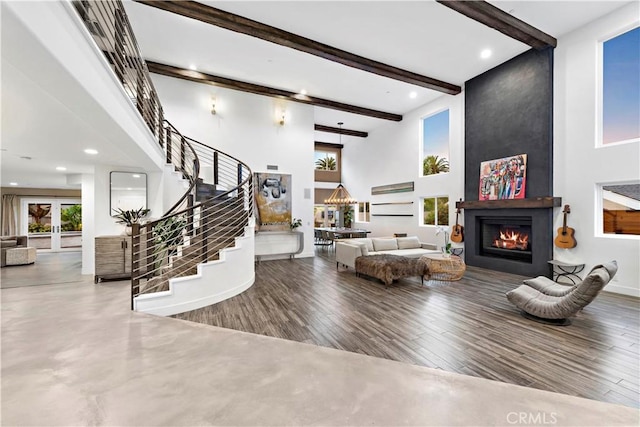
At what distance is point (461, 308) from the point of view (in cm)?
394

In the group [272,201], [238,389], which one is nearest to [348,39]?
[272,201]

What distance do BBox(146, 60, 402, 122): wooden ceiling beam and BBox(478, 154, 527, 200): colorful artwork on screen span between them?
4.34 meters

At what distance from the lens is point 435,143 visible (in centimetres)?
871

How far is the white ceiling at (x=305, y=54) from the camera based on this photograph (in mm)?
3842

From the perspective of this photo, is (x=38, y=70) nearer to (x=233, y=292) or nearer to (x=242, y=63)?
(x=233, y=292)

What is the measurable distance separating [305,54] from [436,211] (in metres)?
6.00

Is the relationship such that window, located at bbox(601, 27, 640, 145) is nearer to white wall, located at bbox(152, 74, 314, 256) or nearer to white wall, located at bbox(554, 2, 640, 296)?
white wall, located at bbox(554, 2, 640, 296)

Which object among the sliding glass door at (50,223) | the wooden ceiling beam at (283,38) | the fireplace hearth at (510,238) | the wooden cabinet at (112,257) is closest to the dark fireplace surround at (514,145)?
the fireplace hearth at (510,238)

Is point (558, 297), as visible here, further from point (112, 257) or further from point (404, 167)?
point (112, 257)

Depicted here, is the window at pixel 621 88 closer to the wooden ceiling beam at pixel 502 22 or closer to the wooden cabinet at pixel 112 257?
the wooden ceiling beam at pixel 502 22

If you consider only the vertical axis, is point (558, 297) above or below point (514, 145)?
below

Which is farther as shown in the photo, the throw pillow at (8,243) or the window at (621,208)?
the throw pillow at (8,243)

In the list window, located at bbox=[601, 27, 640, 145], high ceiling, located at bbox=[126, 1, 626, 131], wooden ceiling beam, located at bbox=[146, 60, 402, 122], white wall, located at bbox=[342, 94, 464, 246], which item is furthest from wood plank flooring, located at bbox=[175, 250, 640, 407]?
wooden ceiling beam, located at bbox=[146, 60, 402, 122]

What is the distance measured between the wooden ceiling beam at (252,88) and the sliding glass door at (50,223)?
693 cm
